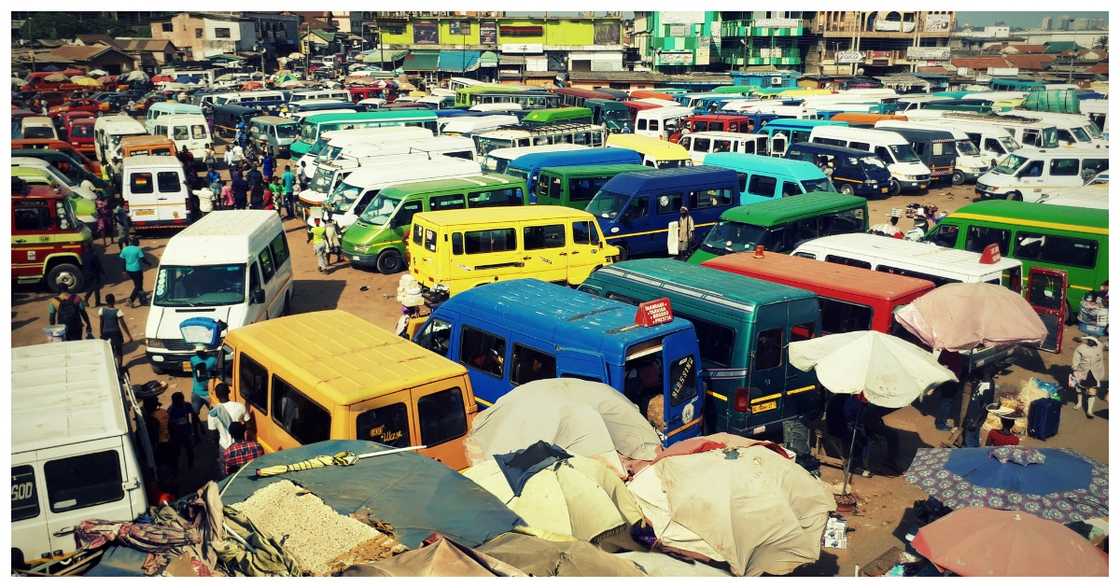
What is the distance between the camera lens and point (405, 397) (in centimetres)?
811

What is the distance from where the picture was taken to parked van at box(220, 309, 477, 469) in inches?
313

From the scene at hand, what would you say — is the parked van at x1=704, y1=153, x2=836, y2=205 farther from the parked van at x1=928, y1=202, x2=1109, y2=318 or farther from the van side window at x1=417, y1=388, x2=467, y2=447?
the van side window at x1=417, y1=388, x2=467, y2=447

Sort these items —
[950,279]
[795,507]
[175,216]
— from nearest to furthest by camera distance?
[795,507], [950,279], [175,216]

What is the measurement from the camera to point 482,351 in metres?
10.4

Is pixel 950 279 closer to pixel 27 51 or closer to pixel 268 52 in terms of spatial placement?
pixel 27 51

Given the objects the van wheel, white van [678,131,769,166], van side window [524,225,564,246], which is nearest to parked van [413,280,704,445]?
van side window [524,225,564,246]

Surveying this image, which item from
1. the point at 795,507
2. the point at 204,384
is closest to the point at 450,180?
the point at 204,384

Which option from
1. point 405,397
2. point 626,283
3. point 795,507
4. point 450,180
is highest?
point 450,180

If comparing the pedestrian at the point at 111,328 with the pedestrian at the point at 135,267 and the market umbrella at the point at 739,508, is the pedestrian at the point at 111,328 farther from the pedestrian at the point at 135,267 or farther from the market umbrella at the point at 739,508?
the market umbrella at the point at 739,508

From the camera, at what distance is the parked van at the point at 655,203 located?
1855cm

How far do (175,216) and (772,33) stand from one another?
7235 centimetres

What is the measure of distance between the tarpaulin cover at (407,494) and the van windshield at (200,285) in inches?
255

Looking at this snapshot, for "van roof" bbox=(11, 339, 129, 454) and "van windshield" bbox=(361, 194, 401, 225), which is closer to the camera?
"van roof" bbox=(11, 339, 129, 454)

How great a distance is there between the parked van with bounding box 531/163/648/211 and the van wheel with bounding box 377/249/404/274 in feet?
14.6
